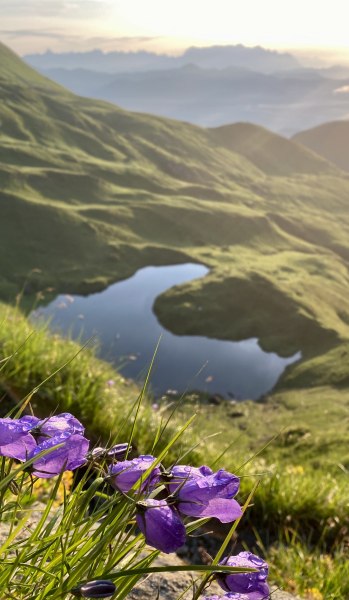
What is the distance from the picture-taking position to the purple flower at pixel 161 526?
5.62 ft

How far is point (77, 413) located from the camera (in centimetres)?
865

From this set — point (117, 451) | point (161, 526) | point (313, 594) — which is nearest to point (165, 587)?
point (313, 594)

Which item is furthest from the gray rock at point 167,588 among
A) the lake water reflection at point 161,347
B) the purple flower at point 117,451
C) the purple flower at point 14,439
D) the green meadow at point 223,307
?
the lake water reflection at point 161,347

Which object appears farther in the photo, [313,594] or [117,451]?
[313,594]

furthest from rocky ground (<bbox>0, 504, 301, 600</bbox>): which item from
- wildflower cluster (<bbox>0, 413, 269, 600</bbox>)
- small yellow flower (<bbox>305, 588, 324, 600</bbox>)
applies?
wildflower cluster (<bbox>0, 413, 269, 600</bbox>)

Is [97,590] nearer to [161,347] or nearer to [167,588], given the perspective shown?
[167,588]

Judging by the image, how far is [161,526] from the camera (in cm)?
173

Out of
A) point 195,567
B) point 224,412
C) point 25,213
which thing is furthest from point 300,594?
point 25,213

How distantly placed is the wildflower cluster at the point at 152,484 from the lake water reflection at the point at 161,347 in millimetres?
98951

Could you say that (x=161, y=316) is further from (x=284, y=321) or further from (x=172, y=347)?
(x=284, y=321)

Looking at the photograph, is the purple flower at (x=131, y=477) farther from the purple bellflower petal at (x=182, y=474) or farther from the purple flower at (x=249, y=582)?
the purple flower at (x=249, y=582)

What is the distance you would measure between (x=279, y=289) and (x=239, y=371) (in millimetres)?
26685

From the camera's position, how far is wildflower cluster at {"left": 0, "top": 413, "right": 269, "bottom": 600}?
5.80ft

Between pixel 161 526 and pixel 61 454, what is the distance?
0.42 meters
